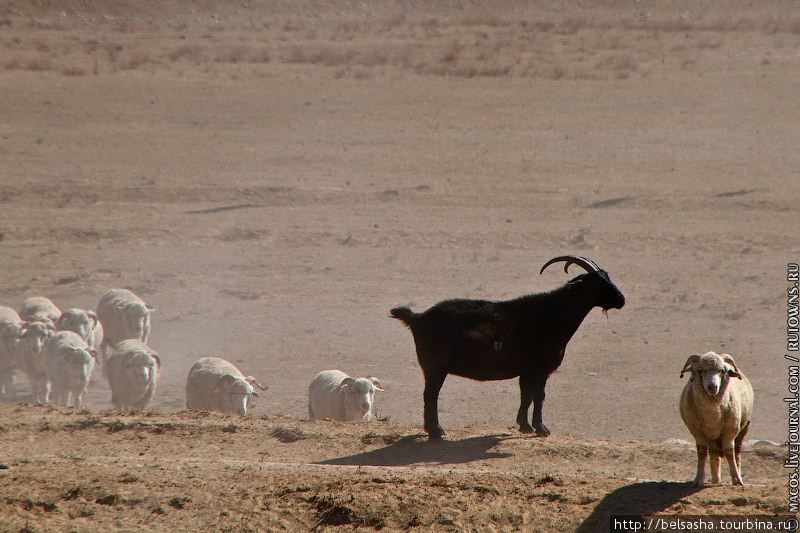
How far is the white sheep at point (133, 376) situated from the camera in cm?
1312

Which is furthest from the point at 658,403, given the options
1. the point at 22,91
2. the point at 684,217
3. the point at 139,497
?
the point at 22,91

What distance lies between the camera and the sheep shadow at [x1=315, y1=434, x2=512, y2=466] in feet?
30.7

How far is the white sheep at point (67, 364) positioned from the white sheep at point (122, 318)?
4.41 ft

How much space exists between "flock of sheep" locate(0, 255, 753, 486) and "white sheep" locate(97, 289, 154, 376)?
0.7 inches

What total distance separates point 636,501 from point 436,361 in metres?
2.98

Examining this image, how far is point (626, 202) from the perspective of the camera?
22844 mm

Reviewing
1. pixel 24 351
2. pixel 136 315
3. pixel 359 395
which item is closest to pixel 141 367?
pixel 24 351

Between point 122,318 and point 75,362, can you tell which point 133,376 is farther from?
point 122,318

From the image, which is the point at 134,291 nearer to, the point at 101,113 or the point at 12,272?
the point at 12,272

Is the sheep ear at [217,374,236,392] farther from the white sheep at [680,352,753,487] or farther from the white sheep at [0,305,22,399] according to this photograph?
the white sheep at [680,352,753,487]

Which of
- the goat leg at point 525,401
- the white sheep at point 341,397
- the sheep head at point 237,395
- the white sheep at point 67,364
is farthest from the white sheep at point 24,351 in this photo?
the goat leg at point 525,401

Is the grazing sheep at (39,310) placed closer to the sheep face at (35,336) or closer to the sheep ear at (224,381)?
the sheep face at (35,336)

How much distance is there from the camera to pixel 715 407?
752 centimetres

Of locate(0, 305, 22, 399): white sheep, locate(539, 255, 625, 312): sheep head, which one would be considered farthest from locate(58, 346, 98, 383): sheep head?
locate(539, 255, 625, 312): sheep head
